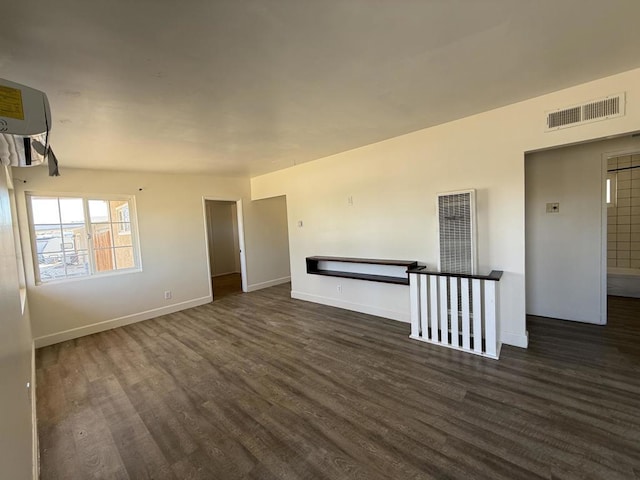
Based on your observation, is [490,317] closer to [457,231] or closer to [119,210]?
[457,231]

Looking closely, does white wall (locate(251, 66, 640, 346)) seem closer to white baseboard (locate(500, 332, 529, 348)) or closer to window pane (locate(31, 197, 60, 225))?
white baseboard (locate(500, 332, 529, 348))

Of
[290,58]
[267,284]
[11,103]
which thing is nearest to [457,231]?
[290,58]

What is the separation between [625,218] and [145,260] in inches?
328

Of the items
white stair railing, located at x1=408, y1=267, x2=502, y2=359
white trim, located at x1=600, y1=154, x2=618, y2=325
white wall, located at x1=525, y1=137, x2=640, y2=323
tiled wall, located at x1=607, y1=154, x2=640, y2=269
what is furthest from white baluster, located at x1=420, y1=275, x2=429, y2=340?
tiled wall, located at x1=607, y1=154, x2=640, y2=269

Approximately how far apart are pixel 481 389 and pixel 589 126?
2.50 m

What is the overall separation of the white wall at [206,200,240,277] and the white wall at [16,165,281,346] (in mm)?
3028

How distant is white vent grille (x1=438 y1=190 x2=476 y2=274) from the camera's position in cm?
308

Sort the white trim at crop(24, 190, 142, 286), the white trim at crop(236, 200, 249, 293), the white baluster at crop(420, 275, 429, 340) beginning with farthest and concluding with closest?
the white trim at crop(236, 200, 249, 293) → the white trim at crop(24, 190, 142, 286) → the white baluster at crop(420, 275, 429, 340)

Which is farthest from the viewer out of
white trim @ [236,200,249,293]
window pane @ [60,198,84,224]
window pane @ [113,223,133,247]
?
white trim @ [236,200,249,293]

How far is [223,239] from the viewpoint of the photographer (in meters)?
9.09

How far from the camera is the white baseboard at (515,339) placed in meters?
3.02

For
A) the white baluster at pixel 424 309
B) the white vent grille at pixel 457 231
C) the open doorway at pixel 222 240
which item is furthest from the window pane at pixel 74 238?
the white vent grille at pixel 457 231

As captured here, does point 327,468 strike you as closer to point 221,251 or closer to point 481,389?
point 481,389

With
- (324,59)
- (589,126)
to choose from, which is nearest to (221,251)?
(324,59)
